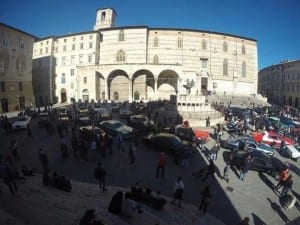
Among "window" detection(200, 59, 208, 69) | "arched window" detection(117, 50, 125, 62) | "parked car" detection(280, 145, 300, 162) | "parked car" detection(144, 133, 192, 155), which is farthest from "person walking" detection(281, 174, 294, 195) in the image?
"arched window" detection(117, 50, 125, 62)

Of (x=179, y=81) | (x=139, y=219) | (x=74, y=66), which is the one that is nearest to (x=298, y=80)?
(x=179, y=81)

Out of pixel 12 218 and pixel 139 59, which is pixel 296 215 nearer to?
pixel 12 218

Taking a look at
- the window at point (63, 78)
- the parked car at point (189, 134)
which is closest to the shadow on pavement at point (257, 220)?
the parked car at point (189, 134)

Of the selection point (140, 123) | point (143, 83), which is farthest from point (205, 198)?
point (143, 83)

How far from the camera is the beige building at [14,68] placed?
93.2 ft

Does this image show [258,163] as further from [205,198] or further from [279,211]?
[205,198]

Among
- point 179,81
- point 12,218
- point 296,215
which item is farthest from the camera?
point 179,81

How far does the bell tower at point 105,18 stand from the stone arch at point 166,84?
62.2 ft

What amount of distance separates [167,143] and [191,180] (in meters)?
3.61

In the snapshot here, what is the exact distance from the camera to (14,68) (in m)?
32.2

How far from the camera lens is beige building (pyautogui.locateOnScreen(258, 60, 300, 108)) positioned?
5475 cm

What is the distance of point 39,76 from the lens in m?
49.4

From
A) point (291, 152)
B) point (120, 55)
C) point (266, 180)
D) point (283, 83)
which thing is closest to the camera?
point (266, 180)

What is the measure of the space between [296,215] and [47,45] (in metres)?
52.8
